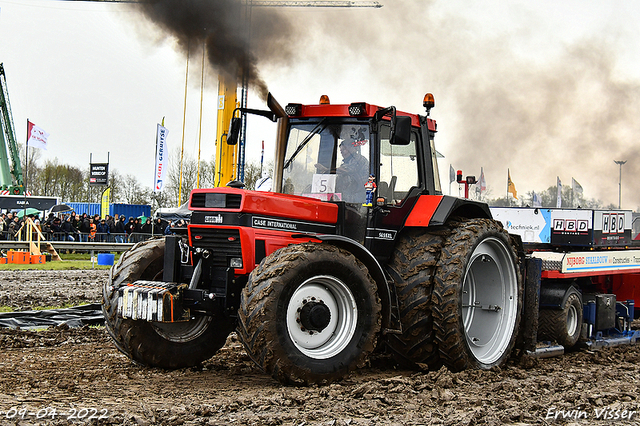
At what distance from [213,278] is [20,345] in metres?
3.05

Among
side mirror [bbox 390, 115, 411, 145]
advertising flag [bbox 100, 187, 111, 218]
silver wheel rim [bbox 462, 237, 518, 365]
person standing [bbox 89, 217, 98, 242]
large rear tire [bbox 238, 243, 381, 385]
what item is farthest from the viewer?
advertising flag [bbox 100, 187, 111, 218]

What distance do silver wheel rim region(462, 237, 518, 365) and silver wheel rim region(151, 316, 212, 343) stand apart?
2857 millimetres

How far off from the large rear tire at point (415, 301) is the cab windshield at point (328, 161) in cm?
76

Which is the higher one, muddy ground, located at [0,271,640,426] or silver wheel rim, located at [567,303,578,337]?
silver wheel rim, located at [567,303,578,337]

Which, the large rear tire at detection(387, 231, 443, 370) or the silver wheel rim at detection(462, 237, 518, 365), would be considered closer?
the large rear tire at detection(387, 231, 443, 370)

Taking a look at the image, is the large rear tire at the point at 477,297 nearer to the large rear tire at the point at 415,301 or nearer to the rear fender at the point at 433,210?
the large rear tire at the point at 415,301

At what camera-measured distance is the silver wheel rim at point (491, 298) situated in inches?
284

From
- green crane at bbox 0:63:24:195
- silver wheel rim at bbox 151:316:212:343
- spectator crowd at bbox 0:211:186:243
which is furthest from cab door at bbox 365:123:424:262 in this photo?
green crane at bbox 0:63:24:195

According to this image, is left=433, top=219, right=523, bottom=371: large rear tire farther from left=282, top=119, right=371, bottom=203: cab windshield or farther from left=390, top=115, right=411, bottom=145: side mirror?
left=390, top=115, right=411, bottom=145: side mirror

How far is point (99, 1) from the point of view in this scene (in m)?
8.68

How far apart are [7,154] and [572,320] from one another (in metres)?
33.5

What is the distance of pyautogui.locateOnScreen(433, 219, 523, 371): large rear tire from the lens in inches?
247

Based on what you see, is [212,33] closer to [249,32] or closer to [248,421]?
[249,32]

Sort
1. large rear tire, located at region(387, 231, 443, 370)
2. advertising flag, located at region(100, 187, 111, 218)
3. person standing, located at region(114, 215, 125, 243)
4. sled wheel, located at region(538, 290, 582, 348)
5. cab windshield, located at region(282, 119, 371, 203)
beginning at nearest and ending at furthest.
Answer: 1. large rear tire, located at region(387, 231, 443, 370)
2. cab windshield, located at region(282, 119, 371, 203)
3. sled wheel, located at region(538, 290, 582, 348)
4. person standing, located at region(114, 215, 125, 243)
5. advertising flag, located at region(100, 187, 111, 218)
